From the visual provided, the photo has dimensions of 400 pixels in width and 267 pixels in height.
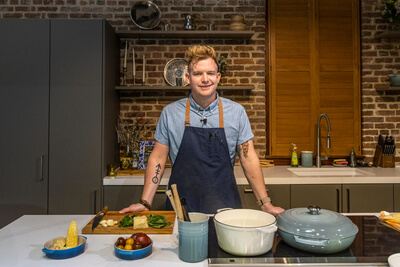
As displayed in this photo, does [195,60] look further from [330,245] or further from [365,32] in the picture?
[365,32]

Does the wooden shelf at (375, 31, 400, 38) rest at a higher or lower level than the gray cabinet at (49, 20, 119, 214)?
higher

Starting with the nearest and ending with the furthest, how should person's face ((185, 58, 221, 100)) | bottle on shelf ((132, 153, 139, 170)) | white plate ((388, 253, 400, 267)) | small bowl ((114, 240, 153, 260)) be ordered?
white plate ((388, 253, 400, 267)) < small bowl ((114, 240, 153, 260)) < person's face ((185, 58, 221, 100)) < bottle on shelf ((132, 153, 139, 170))

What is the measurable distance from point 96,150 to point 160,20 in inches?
61.3

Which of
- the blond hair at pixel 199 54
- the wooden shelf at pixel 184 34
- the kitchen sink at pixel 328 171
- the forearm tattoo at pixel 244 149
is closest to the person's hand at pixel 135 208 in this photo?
the forearm tattoo at pixel 244 149

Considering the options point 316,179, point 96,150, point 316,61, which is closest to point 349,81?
point 316,61

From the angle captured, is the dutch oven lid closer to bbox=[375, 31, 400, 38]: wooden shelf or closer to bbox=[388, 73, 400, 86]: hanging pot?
bbox=[388, 73, 400, 86]: hanging pot

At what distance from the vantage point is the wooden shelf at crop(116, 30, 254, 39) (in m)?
3.29

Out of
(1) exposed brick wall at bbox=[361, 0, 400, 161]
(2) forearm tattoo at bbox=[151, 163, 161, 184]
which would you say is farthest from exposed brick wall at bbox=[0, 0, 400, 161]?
(2) forearm tattoo at bbox=[151, 163, 161, 184]

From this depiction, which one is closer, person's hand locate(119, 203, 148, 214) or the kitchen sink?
person's hand locate(119, 203, 148, 214)

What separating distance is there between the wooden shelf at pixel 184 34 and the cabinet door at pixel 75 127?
1.62 ft

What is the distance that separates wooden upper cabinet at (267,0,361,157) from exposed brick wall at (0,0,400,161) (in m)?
0.11

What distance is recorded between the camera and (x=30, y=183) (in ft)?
9.49

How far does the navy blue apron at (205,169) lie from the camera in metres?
2.13

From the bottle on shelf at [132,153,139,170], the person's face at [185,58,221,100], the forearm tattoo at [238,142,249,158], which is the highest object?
the person's face at [185,58,221,100]
